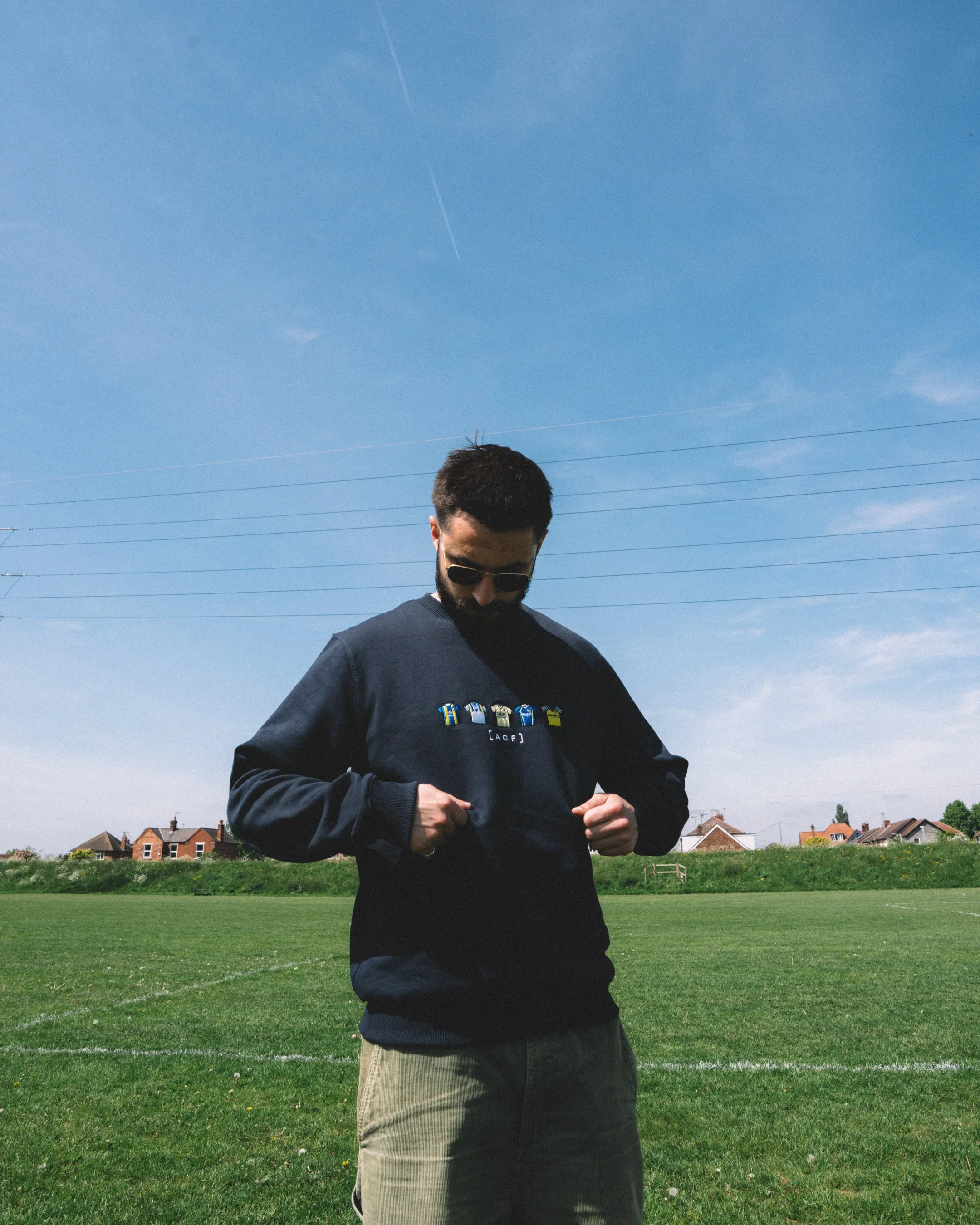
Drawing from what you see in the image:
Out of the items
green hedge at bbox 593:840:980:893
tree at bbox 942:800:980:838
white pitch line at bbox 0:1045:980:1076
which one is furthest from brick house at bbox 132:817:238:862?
white pitch line at bbox 0:1045:980:1076

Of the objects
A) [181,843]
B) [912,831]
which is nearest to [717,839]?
[912,831]

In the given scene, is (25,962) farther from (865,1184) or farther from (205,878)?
(205,878)

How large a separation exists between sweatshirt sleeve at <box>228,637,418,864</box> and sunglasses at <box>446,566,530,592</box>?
33cm

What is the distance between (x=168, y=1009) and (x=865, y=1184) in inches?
298

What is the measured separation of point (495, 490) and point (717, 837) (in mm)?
110173

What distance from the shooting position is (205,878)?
45.3m

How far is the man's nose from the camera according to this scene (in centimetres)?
224

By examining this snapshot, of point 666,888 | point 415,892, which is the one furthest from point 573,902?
point 666,888

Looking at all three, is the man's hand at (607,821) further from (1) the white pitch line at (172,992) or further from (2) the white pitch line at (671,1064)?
(1) the white pitch line at (172,992)

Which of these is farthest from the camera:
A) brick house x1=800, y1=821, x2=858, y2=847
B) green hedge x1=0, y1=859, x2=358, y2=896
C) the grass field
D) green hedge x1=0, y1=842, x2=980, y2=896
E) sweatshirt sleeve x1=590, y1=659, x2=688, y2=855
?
brick house x1=800, y1=821, x2=858, y2=847

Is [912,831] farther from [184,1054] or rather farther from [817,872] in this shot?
[184,1054]

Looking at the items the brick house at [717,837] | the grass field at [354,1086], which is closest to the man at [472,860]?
the grass field at [354,1086]

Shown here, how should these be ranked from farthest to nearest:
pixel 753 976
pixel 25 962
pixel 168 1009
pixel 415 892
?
pixel 25 962 < pixel 753 976 < pixel 168 1009 < pixel 415 892

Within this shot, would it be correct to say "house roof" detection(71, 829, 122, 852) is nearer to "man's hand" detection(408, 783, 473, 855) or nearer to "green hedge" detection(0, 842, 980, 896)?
"green hedge" detection(0, 842, 980, 896)
